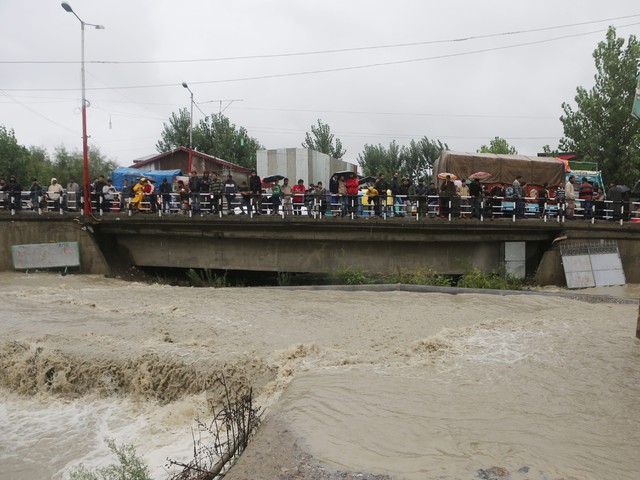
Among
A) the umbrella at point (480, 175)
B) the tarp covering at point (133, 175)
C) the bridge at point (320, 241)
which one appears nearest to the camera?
the bridge at point (320, 241)

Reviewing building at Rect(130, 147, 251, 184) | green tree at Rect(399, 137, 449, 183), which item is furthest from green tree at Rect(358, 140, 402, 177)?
building at Rect(130, 147, 251, 184)

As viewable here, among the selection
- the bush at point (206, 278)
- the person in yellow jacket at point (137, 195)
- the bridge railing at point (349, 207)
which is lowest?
the bush at point (206, 278)

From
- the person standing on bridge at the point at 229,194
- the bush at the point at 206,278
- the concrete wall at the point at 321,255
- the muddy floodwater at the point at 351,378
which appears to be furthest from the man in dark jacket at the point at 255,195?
the muddy floodwater at the point at 351,378

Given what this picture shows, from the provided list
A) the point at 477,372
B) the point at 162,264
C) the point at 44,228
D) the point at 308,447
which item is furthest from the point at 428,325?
the point at 44,228

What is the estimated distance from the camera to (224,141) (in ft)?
170

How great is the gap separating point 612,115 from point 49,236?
30169 mm

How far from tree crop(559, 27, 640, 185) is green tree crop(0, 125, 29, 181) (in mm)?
48787

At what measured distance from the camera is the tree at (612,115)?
30.2m

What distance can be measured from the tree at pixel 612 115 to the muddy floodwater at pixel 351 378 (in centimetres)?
2036

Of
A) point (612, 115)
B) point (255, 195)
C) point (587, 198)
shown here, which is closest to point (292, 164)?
point (255, 195)

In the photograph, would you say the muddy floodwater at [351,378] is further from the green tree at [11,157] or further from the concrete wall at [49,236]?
the green tree at [11,157]

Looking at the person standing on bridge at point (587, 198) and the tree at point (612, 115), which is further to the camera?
the tree at point (612, 115)

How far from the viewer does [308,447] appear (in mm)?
5016

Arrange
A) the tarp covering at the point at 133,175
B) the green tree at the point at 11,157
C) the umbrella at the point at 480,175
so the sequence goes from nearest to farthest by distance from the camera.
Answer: the umbrella at the point at 480,175
the tarp covering at the point at 133,175
the green tree at the point at 11,157
